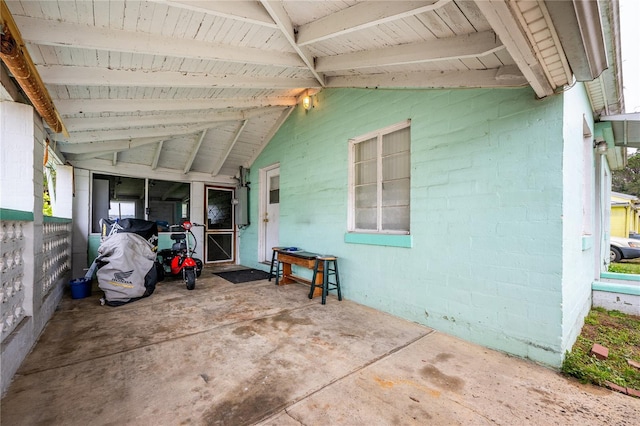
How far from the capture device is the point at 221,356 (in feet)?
7.57

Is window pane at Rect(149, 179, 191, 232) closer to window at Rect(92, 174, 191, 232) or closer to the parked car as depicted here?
window at Rect(92, 174, 191, 232)

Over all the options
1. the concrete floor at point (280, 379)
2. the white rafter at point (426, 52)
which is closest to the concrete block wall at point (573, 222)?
the concrete floor at point (280, 379)

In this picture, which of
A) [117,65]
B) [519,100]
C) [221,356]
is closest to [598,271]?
[519,100]

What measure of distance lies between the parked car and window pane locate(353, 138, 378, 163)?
30.1 feet

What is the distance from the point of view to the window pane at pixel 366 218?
148 inches

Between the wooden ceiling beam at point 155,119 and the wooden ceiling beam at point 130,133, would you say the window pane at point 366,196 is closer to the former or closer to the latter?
the wooden ceiling beam at point 155,119

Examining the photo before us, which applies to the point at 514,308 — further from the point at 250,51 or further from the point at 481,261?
the point at 250,51

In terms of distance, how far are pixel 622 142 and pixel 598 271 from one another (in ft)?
7.40

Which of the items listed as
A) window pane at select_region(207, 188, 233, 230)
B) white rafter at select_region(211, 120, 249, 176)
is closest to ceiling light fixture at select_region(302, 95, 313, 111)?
white rafter at select_region(211, 120, 249, 176)

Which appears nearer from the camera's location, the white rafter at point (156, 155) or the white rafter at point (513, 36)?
the white rafter at point (513, 36)

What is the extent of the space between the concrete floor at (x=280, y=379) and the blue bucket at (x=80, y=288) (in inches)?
33.7

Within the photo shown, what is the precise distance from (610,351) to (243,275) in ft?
17.9

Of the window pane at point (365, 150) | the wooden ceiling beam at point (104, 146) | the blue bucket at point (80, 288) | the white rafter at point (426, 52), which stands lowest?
the blue bucket at point (80, 288)

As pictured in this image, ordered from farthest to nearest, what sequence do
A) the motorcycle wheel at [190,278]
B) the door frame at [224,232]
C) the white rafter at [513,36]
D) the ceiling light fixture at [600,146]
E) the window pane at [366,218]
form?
1. the door frame at [224,232]
2. the motorcycle wheel at [190,278]
3. the ceiling light fixture at [600,146]
4. the window pane at [366,218]
5. the white rafter at [513,36]
